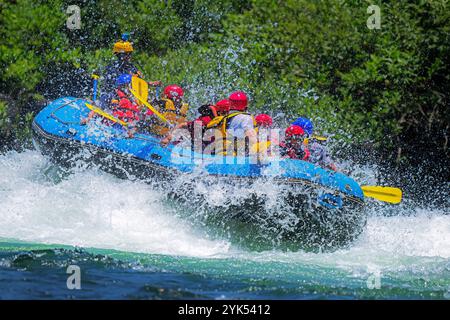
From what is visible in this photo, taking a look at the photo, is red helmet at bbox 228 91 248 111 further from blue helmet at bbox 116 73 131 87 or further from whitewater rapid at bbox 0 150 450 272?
blue helmet at bbox 116 73 131 87

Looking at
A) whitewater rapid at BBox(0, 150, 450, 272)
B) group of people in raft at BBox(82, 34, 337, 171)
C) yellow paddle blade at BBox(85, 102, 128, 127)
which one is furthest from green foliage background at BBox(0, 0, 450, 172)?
yellow paddle blade at BBox(85, 102, 128, 127)

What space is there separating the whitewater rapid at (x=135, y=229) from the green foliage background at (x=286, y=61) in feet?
12.9

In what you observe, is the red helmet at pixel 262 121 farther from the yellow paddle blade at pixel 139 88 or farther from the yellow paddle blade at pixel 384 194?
the yellow paddle blade at pixel 139 88

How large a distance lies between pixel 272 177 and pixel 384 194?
1585 mm

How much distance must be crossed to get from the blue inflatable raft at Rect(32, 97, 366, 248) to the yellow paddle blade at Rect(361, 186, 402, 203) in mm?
516

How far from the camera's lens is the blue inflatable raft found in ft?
25.9

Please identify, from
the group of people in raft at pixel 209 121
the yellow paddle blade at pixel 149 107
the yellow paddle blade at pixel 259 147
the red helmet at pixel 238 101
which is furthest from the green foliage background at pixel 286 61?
the yellow paddle blade at pixel 259 147

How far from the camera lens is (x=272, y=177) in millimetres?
7871

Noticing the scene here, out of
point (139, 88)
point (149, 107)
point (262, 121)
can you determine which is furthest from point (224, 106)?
point (139, 88)

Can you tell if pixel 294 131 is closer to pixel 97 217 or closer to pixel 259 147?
pixel 259 147

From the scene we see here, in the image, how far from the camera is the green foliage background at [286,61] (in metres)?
13.6

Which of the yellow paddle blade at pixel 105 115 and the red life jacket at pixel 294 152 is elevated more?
the yellow paddle blade at pixel 105 115

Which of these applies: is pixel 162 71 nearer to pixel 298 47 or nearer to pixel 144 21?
pixel 144 21
